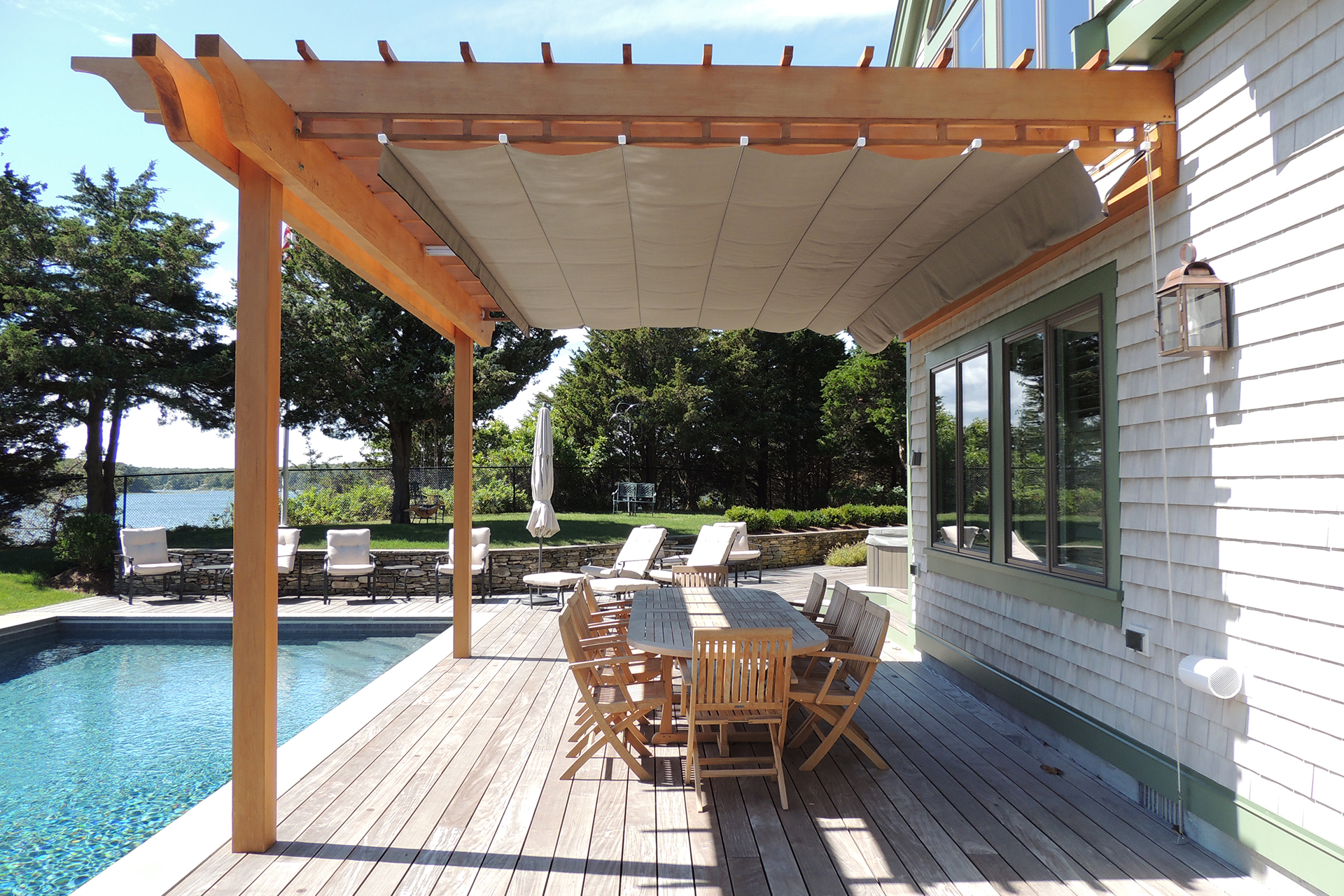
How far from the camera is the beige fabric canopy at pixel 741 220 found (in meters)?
3.36

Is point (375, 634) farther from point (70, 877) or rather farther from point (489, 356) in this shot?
point (489, 356)

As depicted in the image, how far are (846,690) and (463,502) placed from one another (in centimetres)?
398

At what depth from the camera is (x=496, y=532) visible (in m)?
14.7

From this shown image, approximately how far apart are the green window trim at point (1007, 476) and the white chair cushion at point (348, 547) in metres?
7.63

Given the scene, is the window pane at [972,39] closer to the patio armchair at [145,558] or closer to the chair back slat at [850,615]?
the chair back slat at [850,615]

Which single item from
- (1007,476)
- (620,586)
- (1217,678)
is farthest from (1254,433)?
(620,586)

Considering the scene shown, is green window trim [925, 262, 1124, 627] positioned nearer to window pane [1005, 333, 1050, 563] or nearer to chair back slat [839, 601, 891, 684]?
window pane [1005, 333, 1050, 563]

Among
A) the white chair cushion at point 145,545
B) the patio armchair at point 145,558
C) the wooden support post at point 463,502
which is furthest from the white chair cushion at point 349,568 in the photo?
the wooden support post at point 463,502

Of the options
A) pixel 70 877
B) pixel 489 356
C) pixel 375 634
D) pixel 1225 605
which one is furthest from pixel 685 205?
pixel 489 356

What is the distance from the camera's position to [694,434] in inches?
965

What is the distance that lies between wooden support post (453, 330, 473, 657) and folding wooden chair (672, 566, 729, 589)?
6.16 feet

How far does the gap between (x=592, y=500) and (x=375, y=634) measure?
36.4 ft

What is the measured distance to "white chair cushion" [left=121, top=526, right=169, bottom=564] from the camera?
10398 mm

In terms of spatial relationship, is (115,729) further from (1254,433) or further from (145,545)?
(1254,433)
